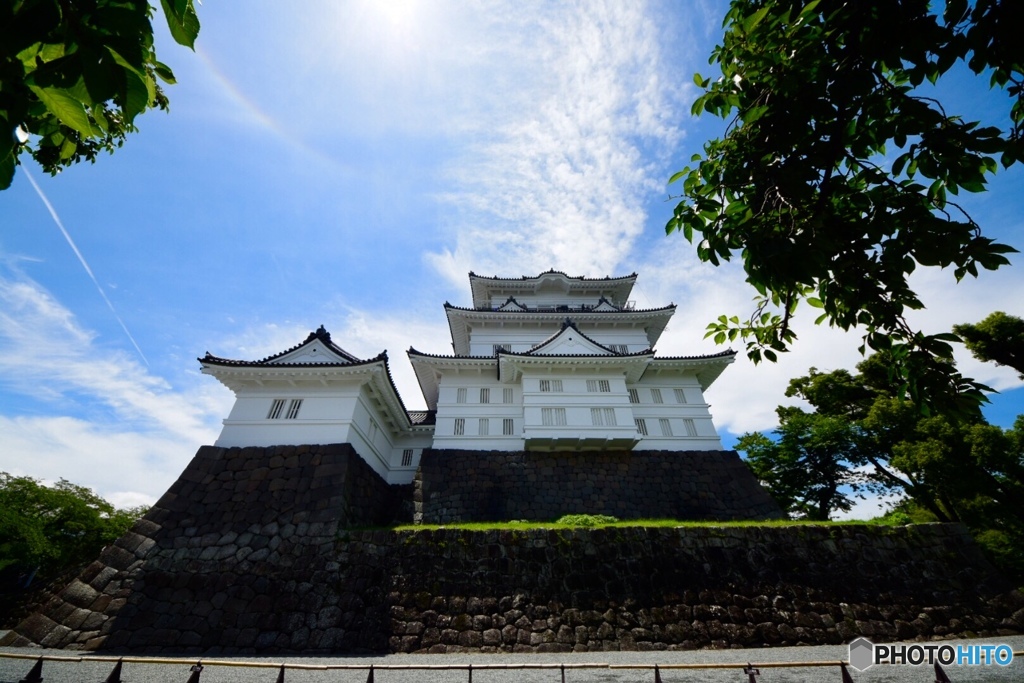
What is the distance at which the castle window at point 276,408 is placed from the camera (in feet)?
42.4

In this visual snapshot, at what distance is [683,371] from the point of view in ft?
58.7

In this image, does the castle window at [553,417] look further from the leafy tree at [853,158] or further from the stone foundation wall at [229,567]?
the leafy tree at [853,158]

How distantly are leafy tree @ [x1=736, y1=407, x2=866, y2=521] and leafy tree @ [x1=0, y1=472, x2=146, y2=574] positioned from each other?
30.1 metres

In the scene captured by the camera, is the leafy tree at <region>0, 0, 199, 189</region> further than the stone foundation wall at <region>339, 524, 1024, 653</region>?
No

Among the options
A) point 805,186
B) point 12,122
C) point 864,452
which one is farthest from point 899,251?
point 864,452

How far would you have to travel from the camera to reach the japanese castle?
12.9 meters

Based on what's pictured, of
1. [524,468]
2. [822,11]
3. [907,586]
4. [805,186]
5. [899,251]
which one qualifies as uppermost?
[524,468]

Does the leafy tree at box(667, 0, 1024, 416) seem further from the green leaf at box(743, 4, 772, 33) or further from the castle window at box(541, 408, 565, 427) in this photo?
the castle window at box(541, 408, 565, 427)

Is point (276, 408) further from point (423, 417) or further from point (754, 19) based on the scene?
point (754, 19)

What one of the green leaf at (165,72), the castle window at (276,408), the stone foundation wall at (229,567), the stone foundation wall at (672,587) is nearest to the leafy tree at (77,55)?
the green leaf at (165,72)

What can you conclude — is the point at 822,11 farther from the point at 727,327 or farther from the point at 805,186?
the point at 727,327

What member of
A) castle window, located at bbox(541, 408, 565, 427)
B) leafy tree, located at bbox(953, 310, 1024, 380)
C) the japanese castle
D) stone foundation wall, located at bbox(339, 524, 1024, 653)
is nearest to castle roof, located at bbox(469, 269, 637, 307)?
the japanese castle

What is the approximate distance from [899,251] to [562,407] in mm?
13720

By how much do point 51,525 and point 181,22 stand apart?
24980mm
